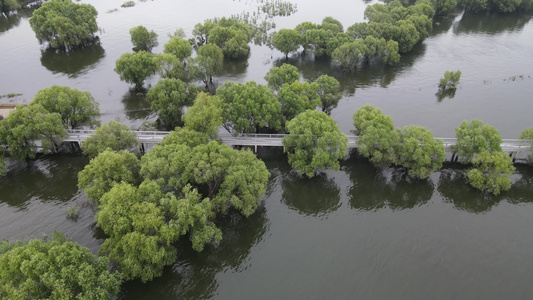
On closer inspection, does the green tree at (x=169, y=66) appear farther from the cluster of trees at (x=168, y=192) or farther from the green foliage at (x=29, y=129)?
the green foliage at (x=29, y=129)

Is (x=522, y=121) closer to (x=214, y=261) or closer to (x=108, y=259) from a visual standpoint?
(x=214, y=261)

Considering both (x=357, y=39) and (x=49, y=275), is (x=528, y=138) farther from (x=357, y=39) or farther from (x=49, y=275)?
(x=49, y=275)

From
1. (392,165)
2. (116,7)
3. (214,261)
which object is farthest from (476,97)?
(116,7)

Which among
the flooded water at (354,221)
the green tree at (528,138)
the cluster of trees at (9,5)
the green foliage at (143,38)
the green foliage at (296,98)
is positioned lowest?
the flooded water at (354,221)

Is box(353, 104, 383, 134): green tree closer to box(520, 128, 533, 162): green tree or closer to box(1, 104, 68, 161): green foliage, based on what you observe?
box(520, 128, 533, 162): green tree

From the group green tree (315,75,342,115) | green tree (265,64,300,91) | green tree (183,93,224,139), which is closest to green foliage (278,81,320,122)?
green tree (315,75,342,115)

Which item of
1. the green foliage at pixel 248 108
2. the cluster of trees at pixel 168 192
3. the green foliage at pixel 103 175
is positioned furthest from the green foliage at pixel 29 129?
the green foliage at pixel 248 108
